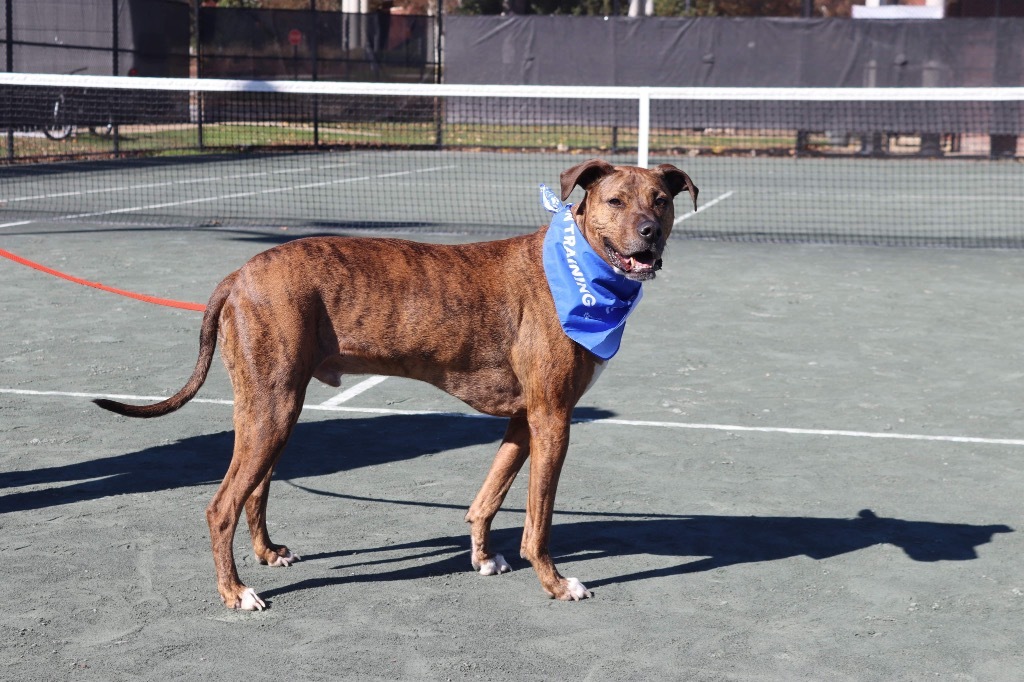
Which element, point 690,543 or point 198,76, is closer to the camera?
point 690,543

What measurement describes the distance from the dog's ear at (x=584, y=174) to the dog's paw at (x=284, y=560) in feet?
6.17

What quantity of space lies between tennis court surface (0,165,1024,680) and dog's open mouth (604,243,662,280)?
1.29 m

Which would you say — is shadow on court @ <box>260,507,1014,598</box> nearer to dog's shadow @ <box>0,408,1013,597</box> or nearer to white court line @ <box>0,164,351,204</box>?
dog's shadow @ <box>0,408,1013,597</box>

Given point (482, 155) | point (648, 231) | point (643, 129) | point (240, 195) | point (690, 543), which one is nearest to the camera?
point (648, 231)

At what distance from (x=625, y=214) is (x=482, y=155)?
1094 inches

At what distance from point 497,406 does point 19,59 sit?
23.4 m

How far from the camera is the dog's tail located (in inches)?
195

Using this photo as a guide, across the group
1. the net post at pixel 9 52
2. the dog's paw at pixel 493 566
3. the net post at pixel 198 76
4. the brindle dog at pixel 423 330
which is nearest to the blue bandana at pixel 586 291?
the brindle dog at pixel 423 330

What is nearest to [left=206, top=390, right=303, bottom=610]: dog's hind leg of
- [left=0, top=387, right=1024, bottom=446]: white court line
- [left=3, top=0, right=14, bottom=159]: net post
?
[left=0, top=387, right=1024, bottom=446]: white court line

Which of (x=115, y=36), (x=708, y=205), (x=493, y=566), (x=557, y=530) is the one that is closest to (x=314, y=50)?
(x=115, y=36)

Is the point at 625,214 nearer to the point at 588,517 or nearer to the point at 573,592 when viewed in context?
the point at 573,592

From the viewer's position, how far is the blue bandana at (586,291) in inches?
197

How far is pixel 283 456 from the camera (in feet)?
23.1

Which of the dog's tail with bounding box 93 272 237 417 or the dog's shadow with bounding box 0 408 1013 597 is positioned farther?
the dog's shadow with bounding box 0 408 1013 597
